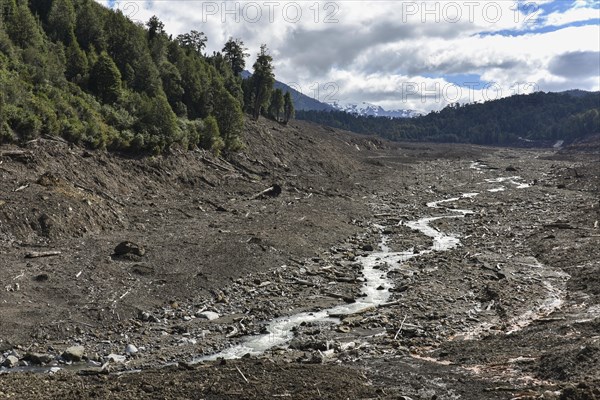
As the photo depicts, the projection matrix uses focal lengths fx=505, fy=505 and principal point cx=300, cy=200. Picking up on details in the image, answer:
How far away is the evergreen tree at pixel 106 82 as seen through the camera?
50656mm

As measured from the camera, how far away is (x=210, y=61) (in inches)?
3723

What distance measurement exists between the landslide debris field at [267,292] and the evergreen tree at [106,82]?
10.9 m

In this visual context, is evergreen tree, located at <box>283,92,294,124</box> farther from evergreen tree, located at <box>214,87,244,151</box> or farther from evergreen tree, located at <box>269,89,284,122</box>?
evergreen tree, located at <box>214,87,244,151</box>

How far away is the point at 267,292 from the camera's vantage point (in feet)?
76.7

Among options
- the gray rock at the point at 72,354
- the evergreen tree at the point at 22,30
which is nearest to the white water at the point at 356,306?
the gray rock at the point at 72,354

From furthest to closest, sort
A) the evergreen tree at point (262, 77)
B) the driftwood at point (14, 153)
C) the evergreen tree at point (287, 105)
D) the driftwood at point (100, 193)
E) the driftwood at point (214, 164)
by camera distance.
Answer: the evergreen tree at point (287, 105) → the evergreen tree at point (262, 77) → the driftwood at point (214, 164) → the driftwood at point (100, 193) → the driftwood at point (14, 153)

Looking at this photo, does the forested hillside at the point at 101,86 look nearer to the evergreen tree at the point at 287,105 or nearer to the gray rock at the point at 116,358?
the gray rock at the point at 116,358

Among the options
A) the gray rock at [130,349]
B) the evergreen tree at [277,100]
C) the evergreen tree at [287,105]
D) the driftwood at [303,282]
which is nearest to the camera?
the gray rock at [130,349]

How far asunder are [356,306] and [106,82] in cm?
3988

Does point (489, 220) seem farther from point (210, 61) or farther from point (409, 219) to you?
point (210, 61)

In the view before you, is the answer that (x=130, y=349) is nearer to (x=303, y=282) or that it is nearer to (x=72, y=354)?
(x=72, y=354)

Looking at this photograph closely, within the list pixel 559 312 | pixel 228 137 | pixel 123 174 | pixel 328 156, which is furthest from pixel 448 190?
pixel 559 312

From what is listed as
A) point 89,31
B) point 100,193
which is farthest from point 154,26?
point 100,193

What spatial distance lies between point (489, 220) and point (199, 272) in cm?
2851
